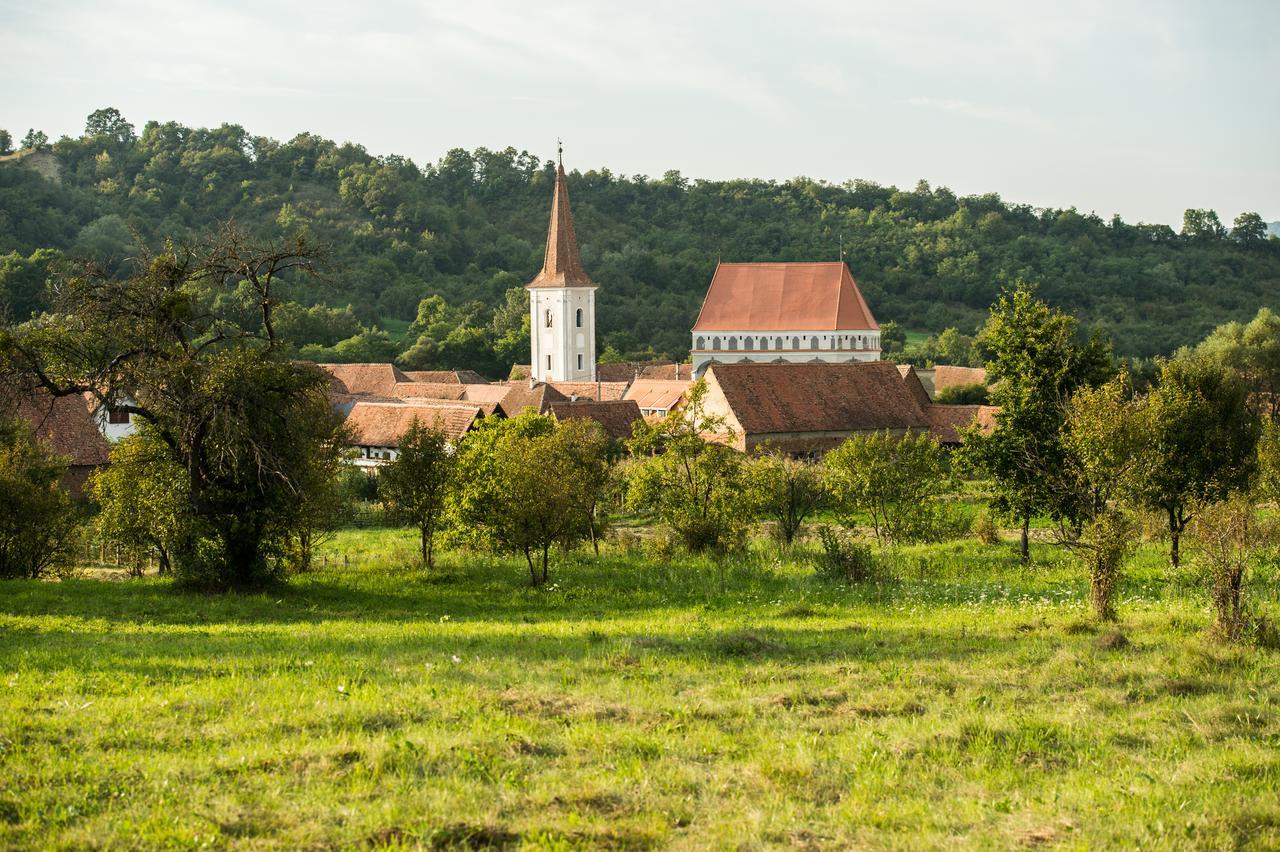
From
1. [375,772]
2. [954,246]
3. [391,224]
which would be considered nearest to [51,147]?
[391,224]

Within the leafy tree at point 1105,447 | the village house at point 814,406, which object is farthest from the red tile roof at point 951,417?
the leafy tree at point 1105,447

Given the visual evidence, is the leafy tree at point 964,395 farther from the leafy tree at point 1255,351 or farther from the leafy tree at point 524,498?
the leafy tree at point 524,498

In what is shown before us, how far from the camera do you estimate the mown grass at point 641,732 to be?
697cm

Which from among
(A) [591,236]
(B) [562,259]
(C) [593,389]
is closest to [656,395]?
(C) [593,389]

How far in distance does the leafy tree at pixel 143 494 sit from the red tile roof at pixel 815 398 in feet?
105

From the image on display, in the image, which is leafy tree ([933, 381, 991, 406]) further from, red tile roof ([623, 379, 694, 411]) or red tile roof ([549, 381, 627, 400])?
red tile roof ([549, 381, 627, 400])

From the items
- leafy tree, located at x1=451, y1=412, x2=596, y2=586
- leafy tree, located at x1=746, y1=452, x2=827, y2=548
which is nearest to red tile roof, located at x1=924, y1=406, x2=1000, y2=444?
leafy tree, located at x1=746, y1=452, x2=827, y2=548

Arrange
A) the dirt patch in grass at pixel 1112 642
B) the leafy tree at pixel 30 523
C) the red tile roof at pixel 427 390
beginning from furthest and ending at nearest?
the red tile roof at pixel 427 390
the leafy tree at pixel 30 523
the dirt patch in grass at pixel 1112 642

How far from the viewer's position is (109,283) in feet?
60.6

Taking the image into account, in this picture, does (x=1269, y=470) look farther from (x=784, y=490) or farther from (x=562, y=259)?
(x=562, y=259)

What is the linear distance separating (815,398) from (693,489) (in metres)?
27.9

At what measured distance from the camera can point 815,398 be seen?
173 ft

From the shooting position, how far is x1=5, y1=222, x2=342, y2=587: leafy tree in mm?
17938

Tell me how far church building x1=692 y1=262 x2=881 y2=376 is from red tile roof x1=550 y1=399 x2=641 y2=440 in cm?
3126
